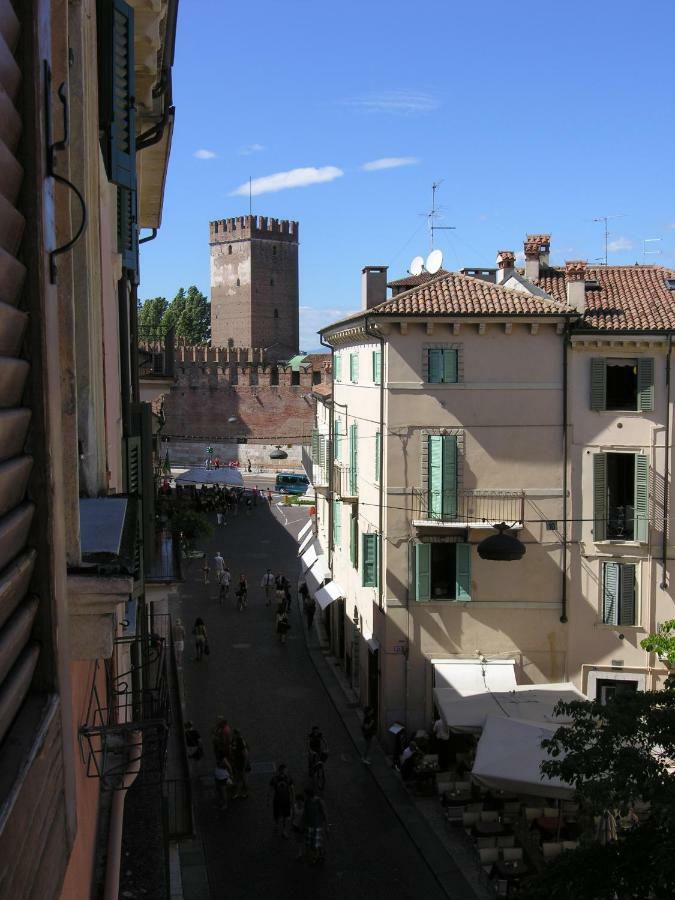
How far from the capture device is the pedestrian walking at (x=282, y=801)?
1627cm

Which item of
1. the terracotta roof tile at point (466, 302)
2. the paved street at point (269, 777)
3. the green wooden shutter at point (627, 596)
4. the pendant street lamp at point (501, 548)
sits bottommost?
the paved street at point (269, 777)

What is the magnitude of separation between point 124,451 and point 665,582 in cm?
1553

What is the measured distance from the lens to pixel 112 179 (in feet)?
26.8

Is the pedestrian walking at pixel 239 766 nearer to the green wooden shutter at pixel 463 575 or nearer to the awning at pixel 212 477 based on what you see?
the green wooden shutter at pixel 463 575

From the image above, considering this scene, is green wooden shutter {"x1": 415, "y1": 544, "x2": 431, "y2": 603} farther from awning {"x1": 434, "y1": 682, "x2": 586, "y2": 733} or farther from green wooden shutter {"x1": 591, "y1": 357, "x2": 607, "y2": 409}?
green wooden shutter {"x1": 591, "y1": 357, "x2": 607, "y2": 409}

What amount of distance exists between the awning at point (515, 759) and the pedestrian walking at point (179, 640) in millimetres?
11431

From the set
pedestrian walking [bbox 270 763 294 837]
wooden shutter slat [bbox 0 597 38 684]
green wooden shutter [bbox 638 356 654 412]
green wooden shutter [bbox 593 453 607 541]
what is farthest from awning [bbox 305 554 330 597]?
wooden shutter slat [bbox 0 597 38 684]

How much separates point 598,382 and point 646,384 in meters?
0.97

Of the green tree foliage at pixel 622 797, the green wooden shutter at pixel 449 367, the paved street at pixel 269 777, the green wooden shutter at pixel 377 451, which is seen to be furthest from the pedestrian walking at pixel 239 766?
the green wooden shutter at pixel 449 367

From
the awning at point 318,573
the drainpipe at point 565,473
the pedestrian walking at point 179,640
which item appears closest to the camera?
the drainpipe at point 565,473

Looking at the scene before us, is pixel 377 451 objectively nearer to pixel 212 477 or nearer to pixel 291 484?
pixel 212 477

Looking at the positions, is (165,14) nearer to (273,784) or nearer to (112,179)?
(112,179)

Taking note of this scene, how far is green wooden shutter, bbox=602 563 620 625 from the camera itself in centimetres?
2136

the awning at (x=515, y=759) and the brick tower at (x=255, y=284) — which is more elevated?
the brick tower at (x=255, y=284)
